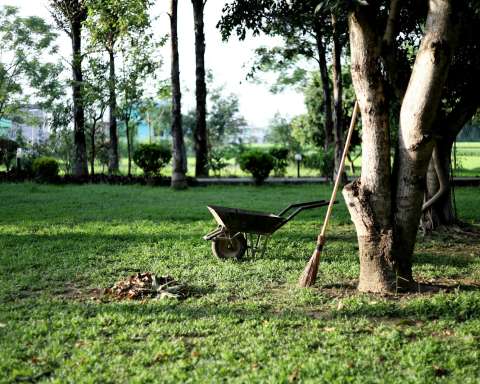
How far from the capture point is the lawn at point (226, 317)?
12.5ft

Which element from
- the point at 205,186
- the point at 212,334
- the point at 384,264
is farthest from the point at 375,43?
the point at 205,186

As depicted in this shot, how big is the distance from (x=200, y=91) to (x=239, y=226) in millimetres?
13216

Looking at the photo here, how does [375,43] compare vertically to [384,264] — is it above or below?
above

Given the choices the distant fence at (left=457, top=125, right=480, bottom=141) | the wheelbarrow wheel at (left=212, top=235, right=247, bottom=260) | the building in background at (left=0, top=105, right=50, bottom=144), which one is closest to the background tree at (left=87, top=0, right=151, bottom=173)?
the building in background at (left=0, top=105, right=50, bottom=144)

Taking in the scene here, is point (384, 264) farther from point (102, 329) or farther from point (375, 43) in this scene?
point (102, 329)

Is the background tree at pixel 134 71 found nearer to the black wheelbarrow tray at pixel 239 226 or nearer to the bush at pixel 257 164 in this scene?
the bush at pixel 257 164

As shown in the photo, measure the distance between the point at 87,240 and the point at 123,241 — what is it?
494mm

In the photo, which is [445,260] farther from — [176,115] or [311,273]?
[176,115]

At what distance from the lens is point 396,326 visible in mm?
4656

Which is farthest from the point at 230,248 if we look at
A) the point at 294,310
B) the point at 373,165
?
the point at 373,165

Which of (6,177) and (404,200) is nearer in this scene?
(404,200)

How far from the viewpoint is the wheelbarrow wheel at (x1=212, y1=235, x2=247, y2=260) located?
7133 mm

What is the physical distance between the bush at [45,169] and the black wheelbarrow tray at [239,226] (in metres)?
12.3

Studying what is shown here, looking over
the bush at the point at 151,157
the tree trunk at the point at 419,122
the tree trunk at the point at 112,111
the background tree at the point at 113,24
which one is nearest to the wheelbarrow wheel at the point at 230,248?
the tree trunk at the point at 419,122
